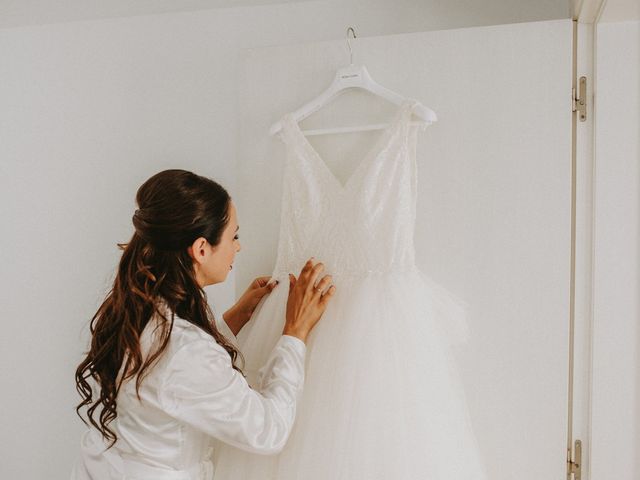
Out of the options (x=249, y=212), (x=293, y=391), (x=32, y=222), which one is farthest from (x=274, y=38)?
(x=293, y=391)

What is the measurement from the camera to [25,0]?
200 cm

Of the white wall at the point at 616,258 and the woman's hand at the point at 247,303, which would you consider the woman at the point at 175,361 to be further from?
the white wall at the point at 616,258

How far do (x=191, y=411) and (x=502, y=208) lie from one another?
2.71 ft

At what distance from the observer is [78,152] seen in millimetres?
2127

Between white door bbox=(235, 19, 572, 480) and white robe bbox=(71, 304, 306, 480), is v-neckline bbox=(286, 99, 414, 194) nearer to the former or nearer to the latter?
white door bbox=(235, 19, 572, 480)

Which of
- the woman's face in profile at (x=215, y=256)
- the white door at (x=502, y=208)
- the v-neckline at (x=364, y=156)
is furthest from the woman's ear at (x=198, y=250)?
the white door at (x=502, y=208)

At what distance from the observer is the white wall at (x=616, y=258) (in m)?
1.33

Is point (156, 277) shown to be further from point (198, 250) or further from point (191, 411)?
point (191, 411)

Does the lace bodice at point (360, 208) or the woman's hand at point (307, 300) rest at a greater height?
the lace bodice at point (360, 208)

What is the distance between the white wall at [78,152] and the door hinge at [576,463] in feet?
3.70

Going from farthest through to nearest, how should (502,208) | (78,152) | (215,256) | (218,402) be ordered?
(78,152)
(502,208)
(215,256)
(218,402)

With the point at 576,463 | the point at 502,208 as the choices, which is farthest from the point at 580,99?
the point at 576,463

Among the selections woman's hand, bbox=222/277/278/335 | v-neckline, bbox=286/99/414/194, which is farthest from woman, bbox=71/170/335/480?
v-neckline, bbox=286/99/414/194

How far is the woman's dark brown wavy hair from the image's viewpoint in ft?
3.98
